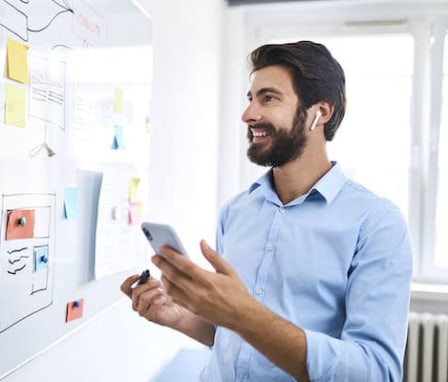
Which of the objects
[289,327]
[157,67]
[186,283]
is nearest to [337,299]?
[289,327]

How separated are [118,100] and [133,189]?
280mm

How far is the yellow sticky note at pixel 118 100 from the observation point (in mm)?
1288

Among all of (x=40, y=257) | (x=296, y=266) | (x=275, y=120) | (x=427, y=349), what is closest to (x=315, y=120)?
(x=275, y=120)

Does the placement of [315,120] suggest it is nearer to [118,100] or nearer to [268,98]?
[268,98]

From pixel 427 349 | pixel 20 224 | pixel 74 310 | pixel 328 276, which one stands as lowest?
pixel 427 349

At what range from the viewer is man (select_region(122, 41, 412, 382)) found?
2.54ft

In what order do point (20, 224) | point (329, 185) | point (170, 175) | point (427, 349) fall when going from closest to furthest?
point (20, 224) < point (329, 185) < point (170, 175) < point (427, 349)

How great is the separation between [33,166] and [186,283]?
1.34 ft

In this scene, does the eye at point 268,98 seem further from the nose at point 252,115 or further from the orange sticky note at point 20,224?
the orange sticky note at point 20,224

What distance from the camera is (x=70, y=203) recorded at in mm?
1057

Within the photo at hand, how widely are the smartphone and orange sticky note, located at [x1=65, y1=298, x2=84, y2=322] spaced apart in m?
0.41

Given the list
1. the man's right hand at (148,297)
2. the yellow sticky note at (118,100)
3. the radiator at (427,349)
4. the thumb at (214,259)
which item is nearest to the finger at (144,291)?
the man's right hand at (148,297)

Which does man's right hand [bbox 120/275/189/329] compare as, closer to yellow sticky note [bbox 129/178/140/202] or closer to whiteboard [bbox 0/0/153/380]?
whiteboard [bbox 0/0/153/380]

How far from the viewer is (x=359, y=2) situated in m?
2.64
